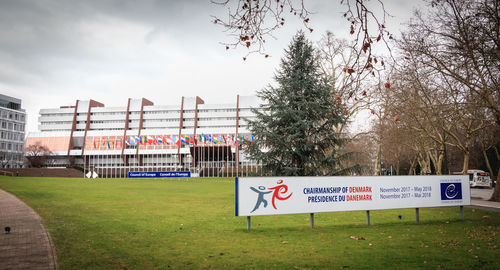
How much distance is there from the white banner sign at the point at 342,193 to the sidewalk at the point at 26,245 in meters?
4.77

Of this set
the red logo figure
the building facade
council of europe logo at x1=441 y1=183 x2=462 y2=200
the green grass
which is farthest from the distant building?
council of europe logo at x1=441 y1=183 x2=462 y2=200

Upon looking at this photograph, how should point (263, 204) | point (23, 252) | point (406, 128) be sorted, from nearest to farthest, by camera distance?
point (23, 252) → point (263, 204) → point (406, 128)

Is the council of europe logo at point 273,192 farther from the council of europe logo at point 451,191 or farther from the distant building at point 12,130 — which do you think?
the distant building at point 12,130

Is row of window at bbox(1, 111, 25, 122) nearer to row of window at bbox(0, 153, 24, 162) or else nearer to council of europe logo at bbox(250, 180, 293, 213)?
row of window at bbox(0, 153, 24, 162)

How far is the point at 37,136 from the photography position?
92688 mm

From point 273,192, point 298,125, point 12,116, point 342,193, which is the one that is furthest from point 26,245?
point 12,116

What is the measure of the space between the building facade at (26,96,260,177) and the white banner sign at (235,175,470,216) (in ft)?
234

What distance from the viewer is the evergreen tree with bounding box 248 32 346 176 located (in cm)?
1927

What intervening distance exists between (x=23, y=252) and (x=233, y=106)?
8702 cm

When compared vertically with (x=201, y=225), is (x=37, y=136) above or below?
above

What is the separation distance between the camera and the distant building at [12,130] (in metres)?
99.7

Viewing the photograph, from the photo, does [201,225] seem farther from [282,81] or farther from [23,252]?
[282,81]

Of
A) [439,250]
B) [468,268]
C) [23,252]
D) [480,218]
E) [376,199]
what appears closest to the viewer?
[468,268]

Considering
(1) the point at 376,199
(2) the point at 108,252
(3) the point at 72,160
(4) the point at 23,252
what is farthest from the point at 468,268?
(3) the point at 72,160
